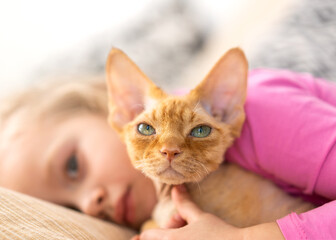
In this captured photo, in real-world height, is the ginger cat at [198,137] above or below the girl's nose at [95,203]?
above

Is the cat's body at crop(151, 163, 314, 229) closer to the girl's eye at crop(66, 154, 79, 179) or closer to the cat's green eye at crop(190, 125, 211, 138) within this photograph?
the cat's green eye at crop(190, 125, 211, 138)

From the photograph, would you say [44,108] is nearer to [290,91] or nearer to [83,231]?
[83,231]

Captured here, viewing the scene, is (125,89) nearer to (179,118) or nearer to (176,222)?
(179,118)

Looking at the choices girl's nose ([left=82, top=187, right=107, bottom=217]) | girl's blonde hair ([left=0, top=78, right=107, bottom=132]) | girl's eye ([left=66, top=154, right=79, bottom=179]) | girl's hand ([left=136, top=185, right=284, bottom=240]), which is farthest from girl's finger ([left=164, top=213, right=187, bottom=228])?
girl's blonde hair ([left=0, top=78, right=107, bottom=132])

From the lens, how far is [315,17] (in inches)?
64.4

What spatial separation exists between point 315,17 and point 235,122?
3.18ft

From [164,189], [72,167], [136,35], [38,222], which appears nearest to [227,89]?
[164,189]

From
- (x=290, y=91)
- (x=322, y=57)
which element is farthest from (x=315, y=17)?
(x=290, y=91)

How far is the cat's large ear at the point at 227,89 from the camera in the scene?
3.05 ft

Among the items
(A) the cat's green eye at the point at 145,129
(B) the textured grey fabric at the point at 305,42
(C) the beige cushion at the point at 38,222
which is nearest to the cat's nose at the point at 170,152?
(A) the cat's green eye at the point at 145,129

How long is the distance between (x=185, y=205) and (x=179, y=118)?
254mm

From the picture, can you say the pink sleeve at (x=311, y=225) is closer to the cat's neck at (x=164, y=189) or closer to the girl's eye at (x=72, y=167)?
the cat's neck at (x=164, y=189)

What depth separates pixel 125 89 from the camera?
106 cm

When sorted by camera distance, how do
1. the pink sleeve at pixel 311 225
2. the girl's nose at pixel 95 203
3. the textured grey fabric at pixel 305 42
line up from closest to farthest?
1. the pink sleeve at pixel 311 225
2. the girl's nose at pixel 95 203
3. the textured grey fabric at pixel 305 42
